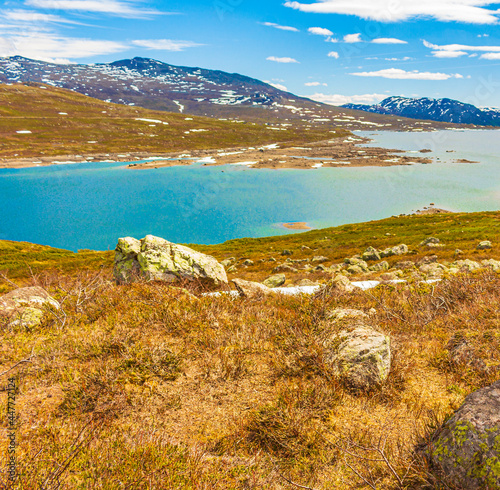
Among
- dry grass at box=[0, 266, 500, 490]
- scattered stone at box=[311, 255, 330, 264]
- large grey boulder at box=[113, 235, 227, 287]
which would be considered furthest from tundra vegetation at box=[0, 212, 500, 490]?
scattered stone at box=[311, 255, 330, 264]

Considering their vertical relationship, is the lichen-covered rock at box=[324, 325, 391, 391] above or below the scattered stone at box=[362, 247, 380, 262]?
above

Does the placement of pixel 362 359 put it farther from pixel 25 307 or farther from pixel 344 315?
pixel 25 307

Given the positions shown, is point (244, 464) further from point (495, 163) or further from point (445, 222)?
point (495, 163)

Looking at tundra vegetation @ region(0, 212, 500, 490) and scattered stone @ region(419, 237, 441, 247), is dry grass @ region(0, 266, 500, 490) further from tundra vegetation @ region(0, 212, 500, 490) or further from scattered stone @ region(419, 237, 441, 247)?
scattered stone @ region(419, 237, 441, 247)

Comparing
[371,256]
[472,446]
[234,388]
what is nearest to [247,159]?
[371,256]

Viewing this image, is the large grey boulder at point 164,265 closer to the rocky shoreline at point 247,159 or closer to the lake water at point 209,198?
the lake water at point 209,198

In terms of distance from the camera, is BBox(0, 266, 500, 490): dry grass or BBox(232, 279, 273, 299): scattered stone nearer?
BBox(0, 266, 500, 490): dry grass

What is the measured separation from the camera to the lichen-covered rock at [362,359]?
5707 mm

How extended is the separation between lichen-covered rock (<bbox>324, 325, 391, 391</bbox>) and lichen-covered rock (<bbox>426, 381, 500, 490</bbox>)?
5.76 feet

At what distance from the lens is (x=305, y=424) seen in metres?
4.76

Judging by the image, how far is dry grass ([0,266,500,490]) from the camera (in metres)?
3.95

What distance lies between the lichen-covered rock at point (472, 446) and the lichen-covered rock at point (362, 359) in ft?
5.76

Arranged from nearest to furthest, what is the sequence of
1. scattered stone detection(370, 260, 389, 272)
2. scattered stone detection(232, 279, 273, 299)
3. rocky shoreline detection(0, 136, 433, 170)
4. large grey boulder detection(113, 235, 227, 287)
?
scattered stone detection(232, 279, 273, 299) < large grey boulder detection(113, 235, 227, 287) < scattered stone detection(370, 260, 389, 272) < rocky shoreline detection(0, 136, 433, 170)

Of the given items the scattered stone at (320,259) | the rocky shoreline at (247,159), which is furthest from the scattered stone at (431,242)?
the rocky shoreline at (247,159)
